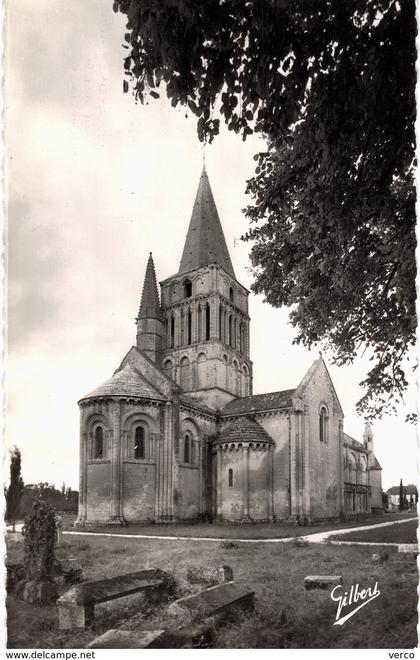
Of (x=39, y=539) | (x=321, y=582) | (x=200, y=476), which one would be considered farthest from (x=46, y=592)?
(x=200, y=476)

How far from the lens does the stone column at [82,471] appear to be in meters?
30.1

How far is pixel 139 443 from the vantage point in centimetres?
3197

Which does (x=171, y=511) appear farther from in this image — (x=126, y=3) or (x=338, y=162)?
(x=126, y=3)

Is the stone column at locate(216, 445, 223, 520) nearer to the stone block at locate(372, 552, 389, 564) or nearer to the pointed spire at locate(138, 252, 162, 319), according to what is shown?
the pointed spire at locate(138, 252, 162, 319)

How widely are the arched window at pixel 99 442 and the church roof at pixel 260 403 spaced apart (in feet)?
35.2

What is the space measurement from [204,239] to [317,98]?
36.6 m

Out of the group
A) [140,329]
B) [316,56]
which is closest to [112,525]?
[140,329]

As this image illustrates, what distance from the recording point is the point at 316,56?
295 inches

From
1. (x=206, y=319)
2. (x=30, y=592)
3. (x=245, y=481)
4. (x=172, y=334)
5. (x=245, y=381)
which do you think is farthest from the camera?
(x=245, y=381)

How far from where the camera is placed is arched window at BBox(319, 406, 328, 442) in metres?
39.5

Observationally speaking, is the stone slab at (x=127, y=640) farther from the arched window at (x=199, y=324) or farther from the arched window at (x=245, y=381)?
the arched window at (x=245, y=381)

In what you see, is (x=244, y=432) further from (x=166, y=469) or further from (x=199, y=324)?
(x=199, y=324)

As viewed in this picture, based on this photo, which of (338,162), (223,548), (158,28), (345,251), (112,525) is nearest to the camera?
(158,28)

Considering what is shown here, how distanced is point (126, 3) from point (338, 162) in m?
4.15
